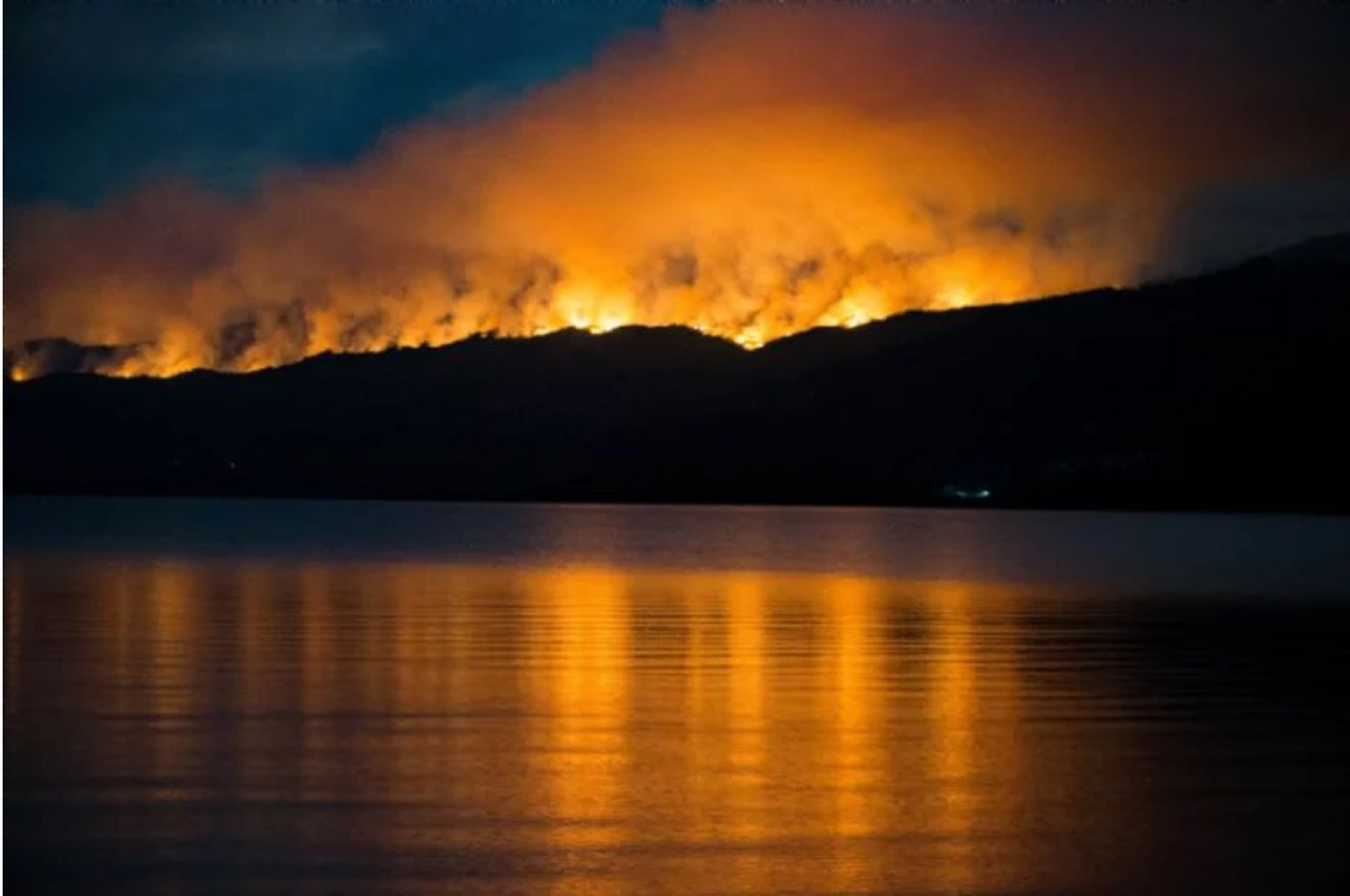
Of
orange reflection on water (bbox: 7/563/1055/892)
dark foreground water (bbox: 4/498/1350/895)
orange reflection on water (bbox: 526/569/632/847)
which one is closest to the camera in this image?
dark foreground water (bbox: 4/498/1350/895)

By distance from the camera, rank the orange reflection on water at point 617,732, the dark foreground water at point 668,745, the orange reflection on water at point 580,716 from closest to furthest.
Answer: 1. the dark foreground water at point 668,745
2. the orange reflection on water at point 617,732
3. the orange reflection on water at point 580,716

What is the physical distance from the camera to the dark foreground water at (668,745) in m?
13.5

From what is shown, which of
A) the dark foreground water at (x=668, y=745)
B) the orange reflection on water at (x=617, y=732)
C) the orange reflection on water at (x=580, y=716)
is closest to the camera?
→ the dark foreground water at (x=668, y=745)

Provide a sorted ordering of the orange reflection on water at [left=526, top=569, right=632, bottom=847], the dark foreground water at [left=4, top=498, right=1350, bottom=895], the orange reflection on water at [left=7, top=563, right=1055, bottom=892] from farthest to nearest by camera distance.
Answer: the orange reflection on water at [left=526, top=569, right=632, bottom=847]
the orange reflection on water at [left=7, top=563, right=1055, bottom=892]
the dark foreground water at [left=4, top=498, right=1350, bottom=895]

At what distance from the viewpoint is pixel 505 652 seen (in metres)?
29.6

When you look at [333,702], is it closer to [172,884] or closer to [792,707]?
[792,707]

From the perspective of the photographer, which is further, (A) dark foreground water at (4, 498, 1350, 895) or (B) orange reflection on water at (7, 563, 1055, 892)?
(B) orange reflection on water at (7, 563, 1055, 892)

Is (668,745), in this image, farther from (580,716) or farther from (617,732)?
(580,716)

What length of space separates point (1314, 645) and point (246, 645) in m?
16.5

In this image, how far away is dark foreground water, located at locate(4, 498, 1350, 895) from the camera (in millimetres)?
13500

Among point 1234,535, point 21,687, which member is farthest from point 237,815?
point 1234,535

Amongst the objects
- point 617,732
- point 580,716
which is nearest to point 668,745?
point 617,732

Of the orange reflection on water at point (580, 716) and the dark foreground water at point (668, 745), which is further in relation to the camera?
the orange reflection on water at point (580, 716)

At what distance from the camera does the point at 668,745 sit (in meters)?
19.0
